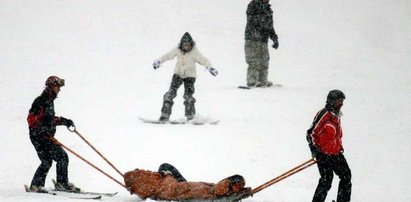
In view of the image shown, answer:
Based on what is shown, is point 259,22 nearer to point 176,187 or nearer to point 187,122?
point 187,122

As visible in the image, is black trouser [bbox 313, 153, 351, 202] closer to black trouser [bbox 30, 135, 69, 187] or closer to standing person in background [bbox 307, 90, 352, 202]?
standing person in background [bbox 307, 90, 352, 202]

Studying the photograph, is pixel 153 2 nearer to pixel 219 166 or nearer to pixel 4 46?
pixel 4 46

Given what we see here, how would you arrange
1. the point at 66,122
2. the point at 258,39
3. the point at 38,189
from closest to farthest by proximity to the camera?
the point at 38,189 < the point at 66,122 < the point at 258,39

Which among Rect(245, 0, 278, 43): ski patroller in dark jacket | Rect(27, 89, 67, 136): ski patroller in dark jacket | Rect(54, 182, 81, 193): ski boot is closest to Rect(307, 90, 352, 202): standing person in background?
Rect(54, 182, 81, 193): ski boot

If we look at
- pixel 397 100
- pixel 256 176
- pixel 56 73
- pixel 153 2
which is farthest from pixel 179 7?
pixel 256 176

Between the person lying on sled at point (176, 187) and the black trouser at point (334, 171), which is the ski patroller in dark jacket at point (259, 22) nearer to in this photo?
the person lying on sled at point (176, 187)

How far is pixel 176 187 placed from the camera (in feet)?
21.7

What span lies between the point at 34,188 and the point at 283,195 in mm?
2731

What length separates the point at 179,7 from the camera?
28406 mm

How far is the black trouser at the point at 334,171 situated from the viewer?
664cm

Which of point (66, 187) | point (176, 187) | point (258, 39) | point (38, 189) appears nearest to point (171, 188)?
point (176, 187)

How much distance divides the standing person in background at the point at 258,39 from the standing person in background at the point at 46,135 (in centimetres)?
747

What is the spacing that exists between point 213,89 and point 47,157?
322 inches

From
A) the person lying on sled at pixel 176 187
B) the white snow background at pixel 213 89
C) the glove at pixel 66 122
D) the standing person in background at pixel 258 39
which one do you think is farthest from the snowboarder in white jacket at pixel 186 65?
the person lying on sled at pixel 176 187
